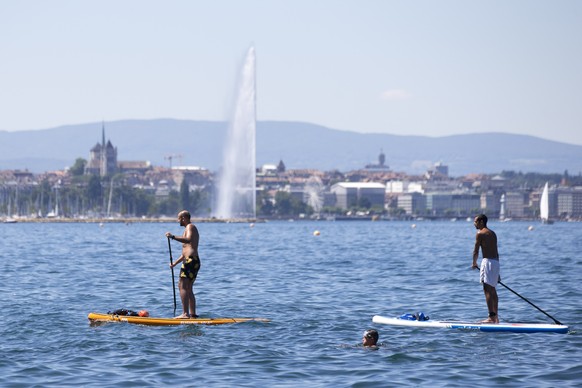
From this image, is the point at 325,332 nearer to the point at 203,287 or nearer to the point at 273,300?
the point at 273,300

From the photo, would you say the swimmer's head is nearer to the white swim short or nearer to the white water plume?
the white swim short

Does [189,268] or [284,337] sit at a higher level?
[189,268]

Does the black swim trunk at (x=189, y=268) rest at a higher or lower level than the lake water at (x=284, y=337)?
higher

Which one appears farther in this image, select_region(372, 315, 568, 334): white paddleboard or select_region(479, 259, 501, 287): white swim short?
select_region(479, 259, 501, 287): white swim short

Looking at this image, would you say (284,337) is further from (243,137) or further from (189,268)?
(243,137)

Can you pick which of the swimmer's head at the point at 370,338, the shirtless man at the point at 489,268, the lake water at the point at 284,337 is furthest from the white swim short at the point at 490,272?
the swimmer's head at the point at 370,338

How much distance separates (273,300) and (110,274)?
11.9m

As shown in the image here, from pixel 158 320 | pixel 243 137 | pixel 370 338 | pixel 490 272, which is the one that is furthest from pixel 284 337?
pixel 243 137

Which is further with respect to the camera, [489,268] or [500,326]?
[489,268]

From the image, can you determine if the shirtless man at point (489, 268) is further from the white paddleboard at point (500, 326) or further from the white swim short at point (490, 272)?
the white paddleboard at point (500, 326)

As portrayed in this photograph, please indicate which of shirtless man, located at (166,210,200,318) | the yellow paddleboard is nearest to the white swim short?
the yellow paddleboard

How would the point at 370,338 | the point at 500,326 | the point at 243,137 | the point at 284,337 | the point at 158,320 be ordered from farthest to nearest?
the point at 243,137 → the point at 158,320 → the point at 500,326 → the point at 284,337 → the point at 370,338

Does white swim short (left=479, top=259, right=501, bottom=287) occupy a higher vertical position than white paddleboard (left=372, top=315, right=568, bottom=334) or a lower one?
higher

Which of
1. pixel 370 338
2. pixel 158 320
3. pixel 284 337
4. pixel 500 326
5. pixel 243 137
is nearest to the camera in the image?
pixel 370 338
